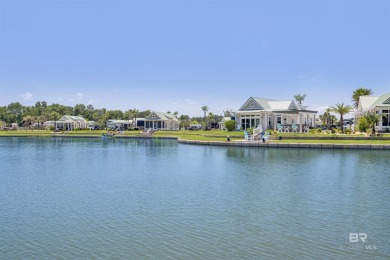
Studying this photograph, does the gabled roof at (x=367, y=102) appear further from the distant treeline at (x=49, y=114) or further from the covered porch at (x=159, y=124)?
the distant treeline at (x=49, y=114)

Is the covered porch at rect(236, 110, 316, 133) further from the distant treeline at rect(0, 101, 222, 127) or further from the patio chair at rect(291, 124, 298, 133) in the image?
the distant treeline at rect(0, 101, 222, 127)

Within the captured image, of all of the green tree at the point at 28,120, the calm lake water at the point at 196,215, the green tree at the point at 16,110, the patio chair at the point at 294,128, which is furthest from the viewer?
the green tree at the point at 16,110

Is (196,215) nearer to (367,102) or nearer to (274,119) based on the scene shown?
(274,119)

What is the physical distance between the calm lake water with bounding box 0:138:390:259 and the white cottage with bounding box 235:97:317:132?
132 ft

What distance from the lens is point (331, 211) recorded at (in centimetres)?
1563

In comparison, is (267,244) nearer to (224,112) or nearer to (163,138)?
(163,138)

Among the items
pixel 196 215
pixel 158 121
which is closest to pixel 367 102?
pixel 158 121

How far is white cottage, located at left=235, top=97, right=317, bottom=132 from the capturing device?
67.5 meters

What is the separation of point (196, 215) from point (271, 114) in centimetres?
5600

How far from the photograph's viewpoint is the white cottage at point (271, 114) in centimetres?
6750

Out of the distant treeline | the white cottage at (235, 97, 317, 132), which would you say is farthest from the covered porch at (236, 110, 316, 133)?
the distant treeline

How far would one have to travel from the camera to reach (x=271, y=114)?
226 ft

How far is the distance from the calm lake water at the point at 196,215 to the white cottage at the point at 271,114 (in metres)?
40.2

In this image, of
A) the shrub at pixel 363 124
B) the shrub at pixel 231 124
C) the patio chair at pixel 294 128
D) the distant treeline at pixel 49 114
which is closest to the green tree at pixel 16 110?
the distant treeline at pixel 49 114
